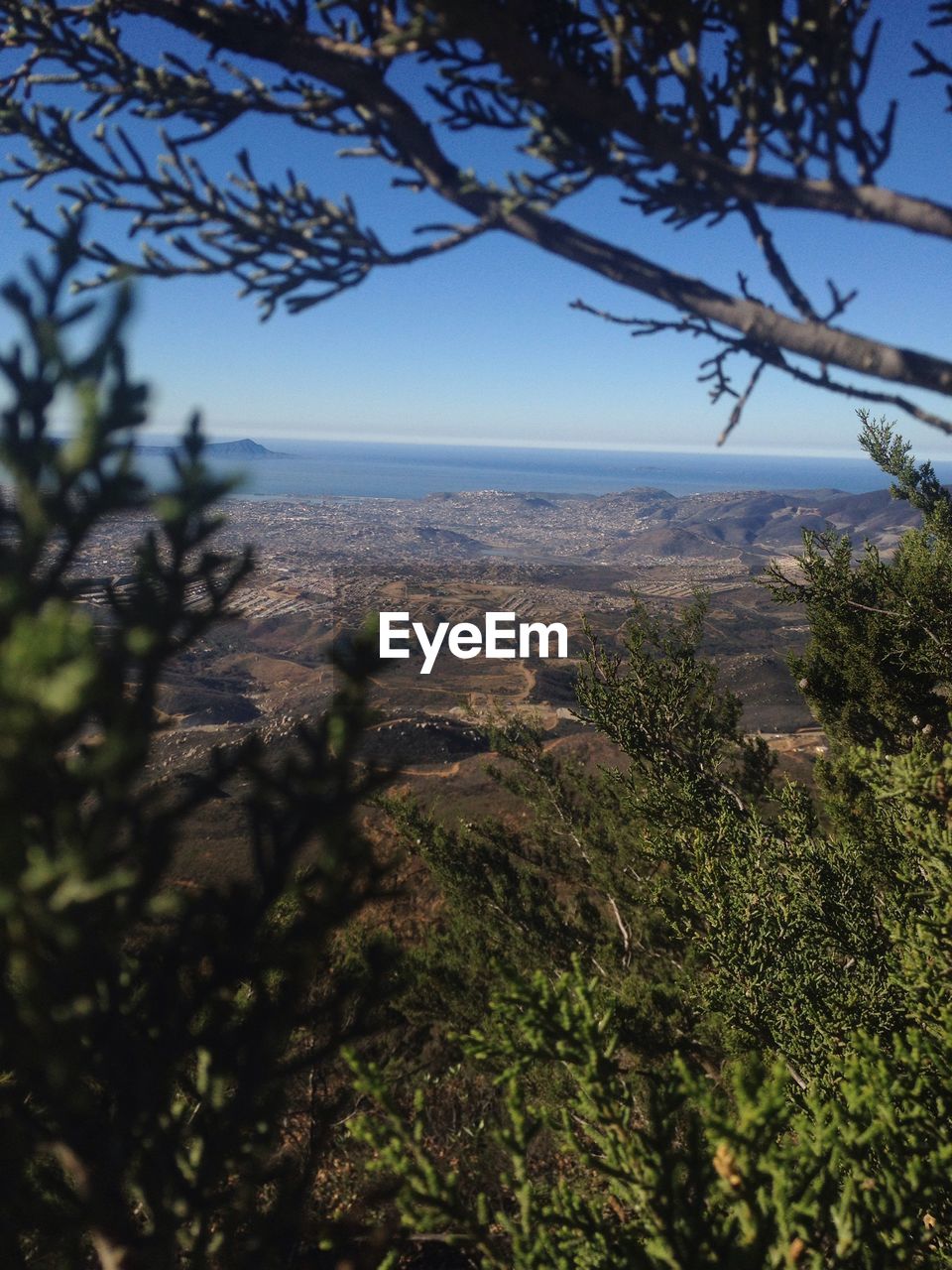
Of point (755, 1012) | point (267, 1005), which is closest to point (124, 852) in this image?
point (267, 1005)

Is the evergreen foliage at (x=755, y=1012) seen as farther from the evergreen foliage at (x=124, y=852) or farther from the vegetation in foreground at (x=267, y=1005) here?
the evergreen foliage at (x=124, y=852)

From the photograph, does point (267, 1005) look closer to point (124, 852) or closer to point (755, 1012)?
point (124, 852)

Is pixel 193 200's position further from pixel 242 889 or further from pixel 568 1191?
pixel 568 1191

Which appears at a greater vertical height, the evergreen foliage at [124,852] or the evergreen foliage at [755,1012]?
the evergreen foliage at [124,852]

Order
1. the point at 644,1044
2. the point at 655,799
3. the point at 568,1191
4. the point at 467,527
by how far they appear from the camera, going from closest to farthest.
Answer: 1. the point at 568,1191
2. the point at 644,1044
3. the point at 655,799
4. the point at 467,527

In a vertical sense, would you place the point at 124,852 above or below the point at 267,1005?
above

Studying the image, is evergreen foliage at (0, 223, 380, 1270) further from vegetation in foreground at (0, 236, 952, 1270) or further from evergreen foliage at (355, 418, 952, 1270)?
evergreen foliage at (355, 418, 952, 1270)

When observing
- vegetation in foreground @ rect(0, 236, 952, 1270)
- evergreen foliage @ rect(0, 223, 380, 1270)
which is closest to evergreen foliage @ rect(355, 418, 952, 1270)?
vegetation in foreground @ rect(0, 236, 952, 1270)

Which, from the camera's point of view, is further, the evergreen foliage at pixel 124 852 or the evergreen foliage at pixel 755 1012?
the evergreen foliage at pixel 755 1012

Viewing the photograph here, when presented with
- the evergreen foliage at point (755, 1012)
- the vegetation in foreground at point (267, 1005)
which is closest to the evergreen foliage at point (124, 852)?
the vegetation in foreground at point (267, 1005)

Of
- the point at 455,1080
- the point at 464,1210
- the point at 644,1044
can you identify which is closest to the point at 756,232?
the point at 464,1210

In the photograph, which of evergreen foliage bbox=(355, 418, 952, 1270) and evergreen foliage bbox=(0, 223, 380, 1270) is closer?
evergreen foliage bbox=(0, 223, 380, 1270)
